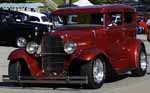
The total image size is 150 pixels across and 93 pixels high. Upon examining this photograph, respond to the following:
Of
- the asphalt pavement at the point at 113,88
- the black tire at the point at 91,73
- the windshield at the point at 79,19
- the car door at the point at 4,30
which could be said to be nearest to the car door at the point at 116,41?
the windshield at the point at 79,19

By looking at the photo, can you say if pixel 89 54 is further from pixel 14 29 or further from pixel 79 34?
pixel 14 29

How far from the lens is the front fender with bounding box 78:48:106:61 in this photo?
11492mm

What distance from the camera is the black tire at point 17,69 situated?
12336mm

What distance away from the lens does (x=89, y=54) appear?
1161 centimetres

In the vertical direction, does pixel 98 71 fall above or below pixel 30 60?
below

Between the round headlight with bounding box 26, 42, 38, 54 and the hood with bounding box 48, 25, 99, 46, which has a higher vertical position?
the hood with bounding box 48, 25, 99, 46

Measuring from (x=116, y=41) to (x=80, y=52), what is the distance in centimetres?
151

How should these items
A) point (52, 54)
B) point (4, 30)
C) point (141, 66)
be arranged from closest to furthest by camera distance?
point (52, 54) < point (141, 66) < point (4, 30)

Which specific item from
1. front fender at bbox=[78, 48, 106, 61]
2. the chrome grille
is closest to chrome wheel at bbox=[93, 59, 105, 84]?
front fender at bbox=[78, 48, 106, 61]

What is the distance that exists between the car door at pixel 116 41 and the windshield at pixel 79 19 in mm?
265

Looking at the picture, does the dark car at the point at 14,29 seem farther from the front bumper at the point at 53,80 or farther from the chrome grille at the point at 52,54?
the chrome grille at the point at 52,54

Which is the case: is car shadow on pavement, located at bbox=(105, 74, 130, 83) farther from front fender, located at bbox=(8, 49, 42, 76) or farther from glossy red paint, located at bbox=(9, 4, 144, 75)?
front fender, located at bbox=(8, 49, 42, 76)

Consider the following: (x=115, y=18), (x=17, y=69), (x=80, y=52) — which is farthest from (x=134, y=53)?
(x=17, y=69)

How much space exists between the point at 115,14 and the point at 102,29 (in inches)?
35.7
